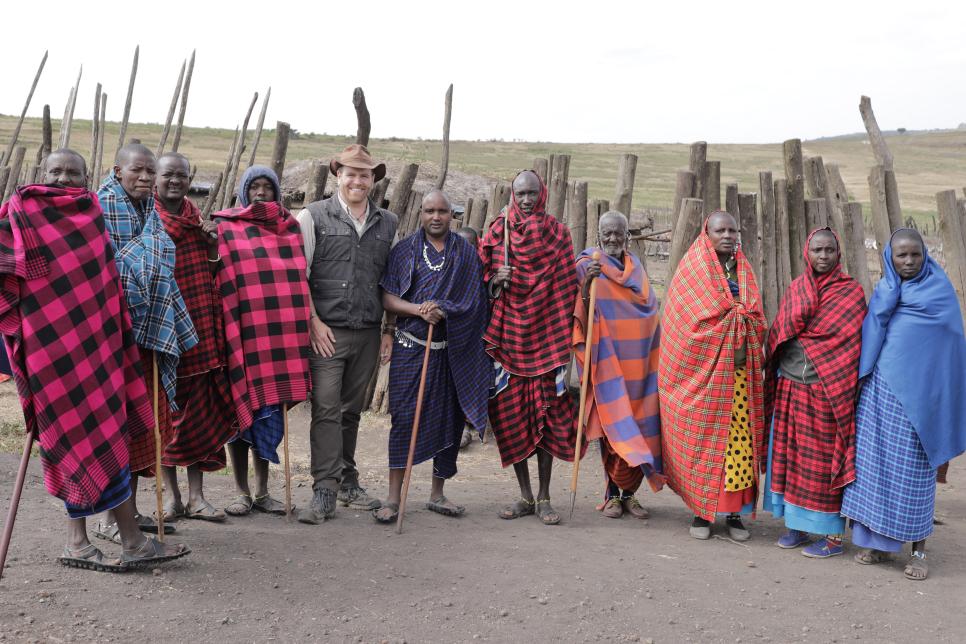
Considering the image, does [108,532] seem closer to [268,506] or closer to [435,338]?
[268,506]

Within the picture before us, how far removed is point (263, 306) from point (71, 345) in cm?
132

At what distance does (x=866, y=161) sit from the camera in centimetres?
5331

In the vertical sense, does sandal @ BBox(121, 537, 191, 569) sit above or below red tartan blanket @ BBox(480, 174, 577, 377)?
below

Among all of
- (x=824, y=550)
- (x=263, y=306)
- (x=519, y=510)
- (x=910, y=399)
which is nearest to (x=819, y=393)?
(x=910, y=399)

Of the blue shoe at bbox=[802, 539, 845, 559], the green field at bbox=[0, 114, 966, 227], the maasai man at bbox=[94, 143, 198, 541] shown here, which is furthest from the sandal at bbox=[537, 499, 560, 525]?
the green field at bbox=[0, 114, 966, 227]

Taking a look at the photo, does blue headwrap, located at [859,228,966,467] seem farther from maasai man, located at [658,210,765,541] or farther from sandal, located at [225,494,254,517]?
sandal, located at [225,494,254,517]

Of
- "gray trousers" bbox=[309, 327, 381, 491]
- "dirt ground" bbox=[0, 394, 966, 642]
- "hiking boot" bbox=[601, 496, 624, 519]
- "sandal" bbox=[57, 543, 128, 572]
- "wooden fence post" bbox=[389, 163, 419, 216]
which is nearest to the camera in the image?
"dirt ground" bbox=[0, 394, 966, 642]

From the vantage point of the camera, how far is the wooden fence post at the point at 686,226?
6504 mm

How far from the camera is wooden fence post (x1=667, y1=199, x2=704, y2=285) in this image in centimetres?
650

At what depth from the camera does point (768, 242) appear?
7191mm

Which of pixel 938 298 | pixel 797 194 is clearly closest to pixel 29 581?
pixel 938 298

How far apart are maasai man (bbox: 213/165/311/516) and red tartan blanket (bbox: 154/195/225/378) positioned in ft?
0.26

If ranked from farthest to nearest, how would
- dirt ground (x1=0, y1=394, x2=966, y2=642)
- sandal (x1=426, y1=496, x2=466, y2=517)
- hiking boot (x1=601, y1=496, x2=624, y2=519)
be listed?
hiking boot (x1=601, y1=496, x2=624, y2=519) → sandal (x1=426, y1=496, x2=466, y2=517) → dirt ground (x1=0, y1=394, x2=966, y2=642)

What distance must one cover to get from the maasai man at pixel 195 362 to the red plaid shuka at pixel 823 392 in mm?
3162
